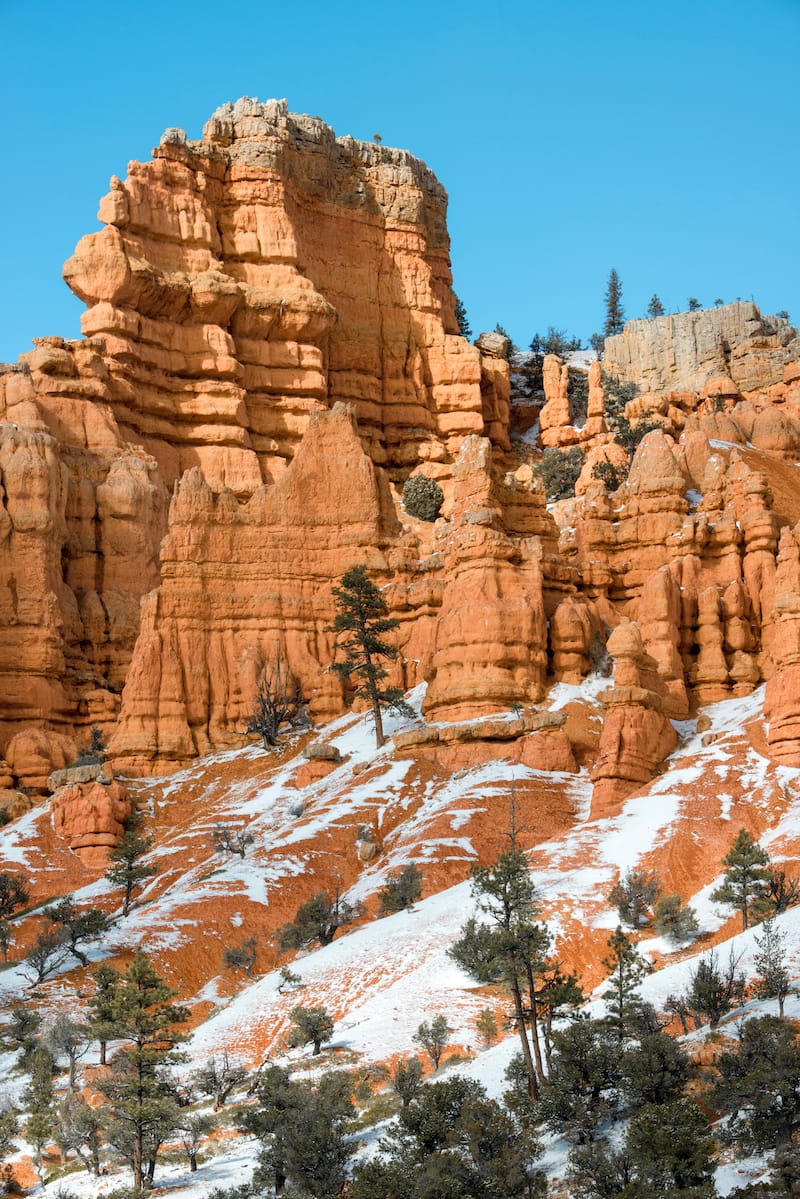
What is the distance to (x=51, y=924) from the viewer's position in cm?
5059

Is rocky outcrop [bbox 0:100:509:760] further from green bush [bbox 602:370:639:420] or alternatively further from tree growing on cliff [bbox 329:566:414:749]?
green bush [bbox 602:370:639:420]

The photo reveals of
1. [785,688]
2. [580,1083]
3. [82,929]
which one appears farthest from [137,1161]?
[785,688]

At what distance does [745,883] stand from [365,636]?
81.6 feet

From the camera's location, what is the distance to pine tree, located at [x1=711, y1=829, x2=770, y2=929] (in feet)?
129

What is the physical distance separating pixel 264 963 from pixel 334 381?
51510 millimetres

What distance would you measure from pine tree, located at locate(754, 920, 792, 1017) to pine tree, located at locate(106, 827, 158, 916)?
1972 centimetres

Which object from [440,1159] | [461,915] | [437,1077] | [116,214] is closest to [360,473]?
[116,214]

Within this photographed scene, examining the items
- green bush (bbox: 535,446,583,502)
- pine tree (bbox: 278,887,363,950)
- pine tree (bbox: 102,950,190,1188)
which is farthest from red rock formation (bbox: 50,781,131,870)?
green bush (bbox: 535,446,583,502)

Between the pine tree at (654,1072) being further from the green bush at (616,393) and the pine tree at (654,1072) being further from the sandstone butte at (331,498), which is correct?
the green bush at (616,393)

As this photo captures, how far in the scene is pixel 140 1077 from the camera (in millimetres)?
34188

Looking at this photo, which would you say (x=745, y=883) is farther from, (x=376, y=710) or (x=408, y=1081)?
(x=376, y=710)

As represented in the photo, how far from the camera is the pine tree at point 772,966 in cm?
3259

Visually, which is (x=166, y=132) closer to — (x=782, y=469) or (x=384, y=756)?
(x=782, y=469)

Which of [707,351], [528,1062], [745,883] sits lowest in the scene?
[528,1062]
